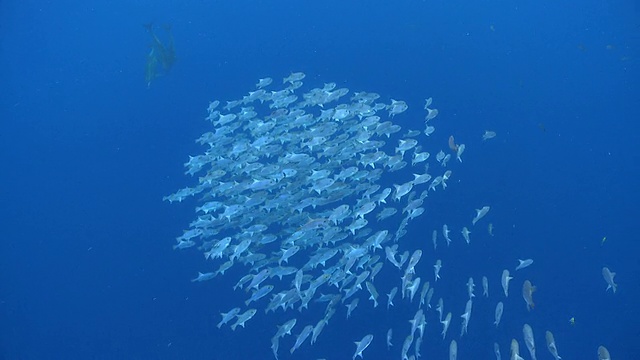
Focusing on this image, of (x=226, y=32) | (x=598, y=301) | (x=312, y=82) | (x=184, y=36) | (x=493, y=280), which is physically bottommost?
(x=598, y=301)

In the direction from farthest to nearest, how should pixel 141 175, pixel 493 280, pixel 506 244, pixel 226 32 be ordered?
1. pixel 226 32
2. pixel 141 175
3. pixel 506 244
4. pixel 493 280

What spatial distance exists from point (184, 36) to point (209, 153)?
43.7ft

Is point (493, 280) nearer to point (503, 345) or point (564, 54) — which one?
point (503, 345)

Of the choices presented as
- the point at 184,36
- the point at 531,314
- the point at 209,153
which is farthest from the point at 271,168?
the point at 184,36

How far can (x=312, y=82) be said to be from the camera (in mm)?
16047

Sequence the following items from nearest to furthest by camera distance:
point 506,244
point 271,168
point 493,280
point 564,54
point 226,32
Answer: point 271,168 → point 493,280 → point 506,244 → point 564,54 → point 226,32

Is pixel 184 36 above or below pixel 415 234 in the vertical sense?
above

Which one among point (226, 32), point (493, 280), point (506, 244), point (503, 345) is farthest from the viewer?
point (226, 32)

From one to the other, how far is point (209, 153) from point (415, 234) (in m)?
4.83

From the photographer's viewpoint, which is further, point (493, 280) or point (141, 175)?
point (141, 175)

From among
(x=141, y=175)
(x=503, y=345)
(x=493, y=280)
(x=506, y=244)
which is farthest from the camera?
A: (x=141, y=175)

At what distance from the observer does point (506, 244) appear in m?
10.0

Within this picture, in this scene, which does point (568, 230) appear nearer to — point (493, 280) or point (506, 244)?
point (506, 244)

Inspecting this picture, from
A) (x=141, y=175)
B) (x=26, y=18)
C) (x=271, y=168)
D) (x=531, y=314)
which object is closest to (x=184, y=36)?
(x=26, y=18)
